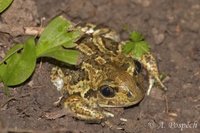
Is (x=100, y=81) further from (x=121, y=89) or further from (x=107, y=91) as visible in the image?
(x=121, y=89)

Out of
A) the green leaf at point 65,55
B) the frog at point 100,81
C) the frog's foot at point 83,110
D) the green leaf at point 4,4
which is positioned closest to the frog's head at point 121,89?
the frog at point 100,81

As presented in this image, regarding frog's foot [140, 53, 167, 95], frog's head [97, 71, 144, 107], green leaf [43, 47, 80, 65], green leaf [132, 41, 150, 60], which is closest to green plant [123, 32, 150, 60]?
green leaf [132, 41, 150, 60]

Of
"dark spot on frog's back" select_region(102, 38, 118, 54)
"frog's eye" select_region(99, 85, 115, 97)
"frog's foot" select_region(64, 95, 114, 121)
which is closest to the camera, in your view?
"frog's eye" select_region(99, 85, 115, 97)

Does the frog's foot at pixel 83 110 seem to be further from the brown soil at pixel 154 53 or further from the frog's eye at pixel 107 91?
the frog's eye at pixel 107 91

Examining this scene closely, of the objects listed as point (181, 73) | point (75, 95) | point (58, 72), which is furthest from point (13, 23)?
point (181, 73)

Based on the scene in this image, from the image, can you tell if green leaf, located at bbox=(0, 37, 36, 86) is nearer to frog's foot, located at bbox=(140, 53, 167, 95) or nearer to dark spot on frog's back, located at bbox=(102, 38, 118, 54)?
dark spot on frog's back, located at bbox=(102, 38, 118, 54)

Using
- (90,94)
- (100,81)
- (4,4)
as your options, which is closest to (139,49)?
(100,81)
